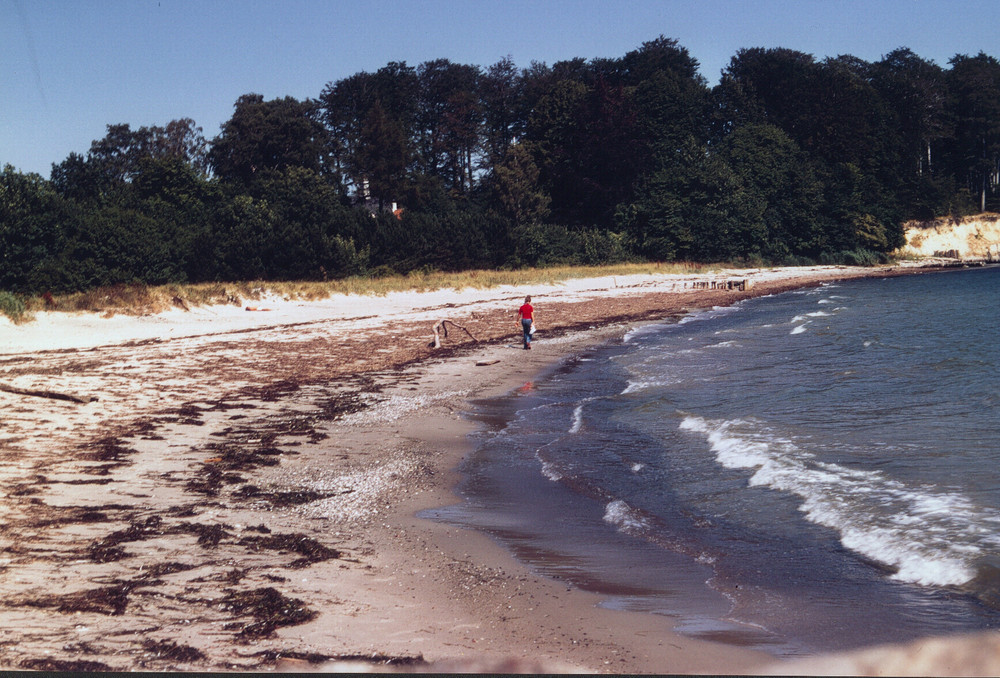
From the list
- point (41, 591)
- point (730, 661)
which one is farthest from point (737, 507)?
point (41, 591)

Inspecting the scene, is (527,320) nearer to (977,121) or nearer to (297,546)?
(297,546)

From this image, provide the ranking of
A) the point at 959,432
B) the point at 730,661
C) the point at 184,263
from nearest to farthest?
the point at 730,661
the point at 959,432
the point at 184,263

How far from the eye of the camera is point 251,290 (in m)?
31.0

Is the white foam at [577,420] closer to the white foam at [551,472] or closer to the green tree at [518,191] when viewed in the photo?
the white foam at [551,472]

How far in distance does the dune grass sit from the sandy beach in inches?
194

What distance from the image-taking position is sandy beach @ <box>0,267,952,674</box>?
519 centimetres

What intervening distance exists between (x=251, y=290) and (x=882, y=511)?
26048 millimetres

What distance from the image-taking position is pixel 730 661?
5.23 meters

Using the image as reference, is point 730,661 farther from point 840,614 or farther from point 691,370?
point 691,370

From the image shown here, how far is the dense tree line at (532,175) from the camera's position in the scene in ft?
135

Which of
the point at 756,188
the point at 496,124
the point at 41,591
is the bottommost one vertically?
the point at 41,591

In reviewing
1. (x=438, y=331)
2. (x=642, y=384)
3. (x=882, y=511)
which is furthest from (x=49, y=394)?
(x=882, y=511)

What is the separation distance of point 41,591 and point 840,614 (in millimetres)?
5707

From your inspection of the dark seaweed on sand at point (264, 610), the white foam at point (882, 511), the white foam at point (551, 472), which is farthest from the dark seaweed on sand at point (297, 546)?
the white foam at point (882, 511)
